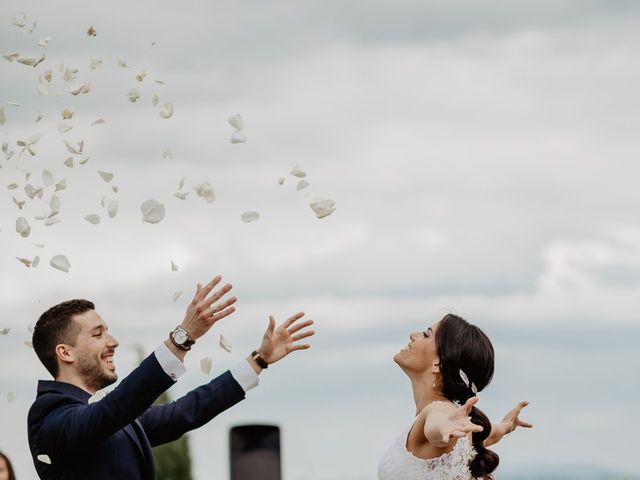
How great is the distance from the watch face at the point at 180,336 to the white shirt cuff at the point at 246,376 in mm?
779

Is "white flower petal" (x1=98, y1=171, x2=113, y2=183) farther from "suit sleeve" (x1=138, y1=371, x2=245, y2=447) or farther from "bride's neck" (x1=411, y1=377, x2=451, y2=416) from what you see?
"bride's neck" (x1=411, y1=377, x2=451, y2=416)

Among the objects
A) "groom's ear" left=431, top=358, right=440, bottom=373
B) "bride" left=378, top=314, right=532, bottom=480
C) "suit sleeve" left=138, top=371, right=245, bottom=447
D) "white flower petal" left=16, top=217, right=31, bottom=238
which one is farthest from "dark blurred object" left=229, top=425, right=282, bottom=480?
"white flower petal" left=16, top=217, right=31, bottom=238

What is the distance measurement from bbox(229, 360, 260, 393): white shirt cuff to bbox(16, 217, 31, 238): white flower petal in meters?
1.70

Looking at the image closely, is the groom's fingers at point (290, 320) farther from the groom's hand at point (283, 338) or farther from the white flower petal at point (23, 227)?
the white flower petal at point (23, 227)

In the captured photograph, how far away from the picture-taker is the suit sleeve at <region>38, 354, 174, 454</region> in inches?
282

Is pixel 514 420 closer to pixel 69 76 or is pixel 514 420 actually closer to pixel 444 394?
pixel 444 394

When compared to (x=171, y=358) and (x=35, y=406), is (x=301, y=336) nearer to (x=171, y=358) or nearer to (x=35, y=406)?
(x=171, y=358)

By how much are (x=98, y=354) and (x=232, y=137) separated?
1.76m

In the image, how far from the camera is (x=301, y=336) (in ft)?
26.2

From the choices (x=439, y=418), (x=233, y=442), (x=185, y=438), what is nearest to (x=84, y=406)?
(x=233, y=442)

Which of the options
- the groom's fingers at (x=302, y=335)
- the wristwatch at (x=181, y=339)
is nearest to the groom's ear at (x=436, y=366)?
the groom's fingers at (x=302, y=335)

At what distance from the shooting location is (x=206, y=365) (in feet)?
27.2

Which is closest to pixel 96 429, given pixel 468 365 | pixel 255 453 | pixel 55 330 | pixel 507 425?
pixel 55 330

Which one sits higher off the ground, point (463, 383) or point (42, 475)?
point (463, 383)
